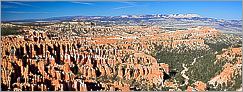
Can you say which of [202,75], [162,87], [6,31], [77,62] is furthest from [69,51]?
[202,75]

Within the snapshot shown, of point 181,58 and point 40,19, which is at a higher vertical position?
point 40,19

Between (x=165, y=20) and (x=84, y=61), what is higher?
(x=165, y=20)

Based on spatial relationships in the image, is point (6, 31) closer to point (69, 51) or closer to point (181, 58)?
point (69, 51)

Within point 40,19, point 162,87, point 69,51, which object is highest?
point 40,19

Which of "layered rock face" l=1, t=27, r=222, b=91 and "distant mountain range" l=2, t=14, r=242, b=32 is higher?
"distant mountain range" l=2, t=14, r=242, b=32

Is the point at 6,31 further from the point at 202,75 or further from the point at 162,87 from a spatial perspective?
the point at 202,75

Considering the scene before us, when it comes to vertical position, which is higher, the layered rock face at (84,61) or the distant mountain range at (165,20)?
the distant mountain range at (165,20)

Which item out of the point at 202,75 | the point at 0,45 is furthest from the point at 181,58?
the point at 0,45
